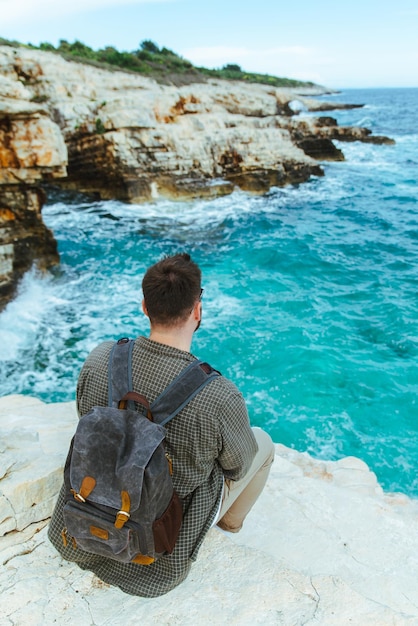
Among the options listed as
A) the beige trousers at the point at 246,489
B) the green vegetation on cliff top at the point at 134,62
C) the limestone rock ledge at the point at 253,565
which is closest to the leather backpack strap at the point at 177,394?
the beige trousers at the point at 246,489

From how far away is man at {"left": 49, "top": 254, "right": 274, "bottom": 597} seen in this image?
2234 millimetres

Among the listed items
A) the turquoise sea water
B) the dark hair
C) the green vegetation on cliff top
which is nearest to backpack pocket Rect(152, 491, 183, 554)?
the dark hair

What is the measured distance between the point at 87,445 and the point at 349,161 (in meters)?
30.3

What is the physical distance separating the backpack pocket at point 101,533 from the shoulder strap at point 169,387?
1.65 feet

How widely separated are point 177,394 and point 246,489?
1.19 metres

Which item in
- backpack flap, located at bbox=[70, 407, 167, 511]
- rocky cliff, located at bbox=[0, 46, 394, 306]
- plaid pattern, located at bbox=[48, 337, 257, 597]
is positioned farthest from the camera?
rocky cliff, located at bbox=[0, 46, 394, 306]

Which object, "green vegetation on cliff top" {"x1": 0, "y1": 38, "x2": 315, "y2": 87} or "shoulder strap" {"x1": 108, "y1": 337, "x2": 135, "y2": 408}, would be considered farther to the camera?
"green vegetation on cliff top" {"x1": 0, "y1": 38, "x2": 315, "y2": 87}

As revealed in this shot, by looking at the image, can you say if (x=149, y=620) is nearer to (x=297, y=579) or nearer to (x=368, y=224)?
(x=297, y=579)

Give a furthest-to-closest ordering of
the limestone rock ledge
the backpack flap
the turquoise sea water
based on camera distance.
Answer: the turquoise sea water
the limestone rock ledge
the backpack flap

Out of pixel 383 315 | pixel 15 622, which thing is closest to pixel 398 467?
pixel 383 315

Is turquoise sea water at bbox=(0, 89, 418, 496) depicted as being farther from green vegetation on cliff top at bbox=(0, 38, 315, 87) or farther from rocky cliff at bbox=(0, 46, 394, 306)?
green vegetation on cliff top at bbox=(0, 38, 315, 87)

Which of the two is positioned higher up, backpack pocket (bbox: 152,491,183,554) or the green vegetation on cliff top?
the green vegetation on cliff top

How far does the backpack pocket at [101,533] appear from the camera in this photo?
2.03 meters

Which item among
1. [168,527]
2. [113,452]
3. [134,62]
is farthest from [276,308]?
[134,62]
